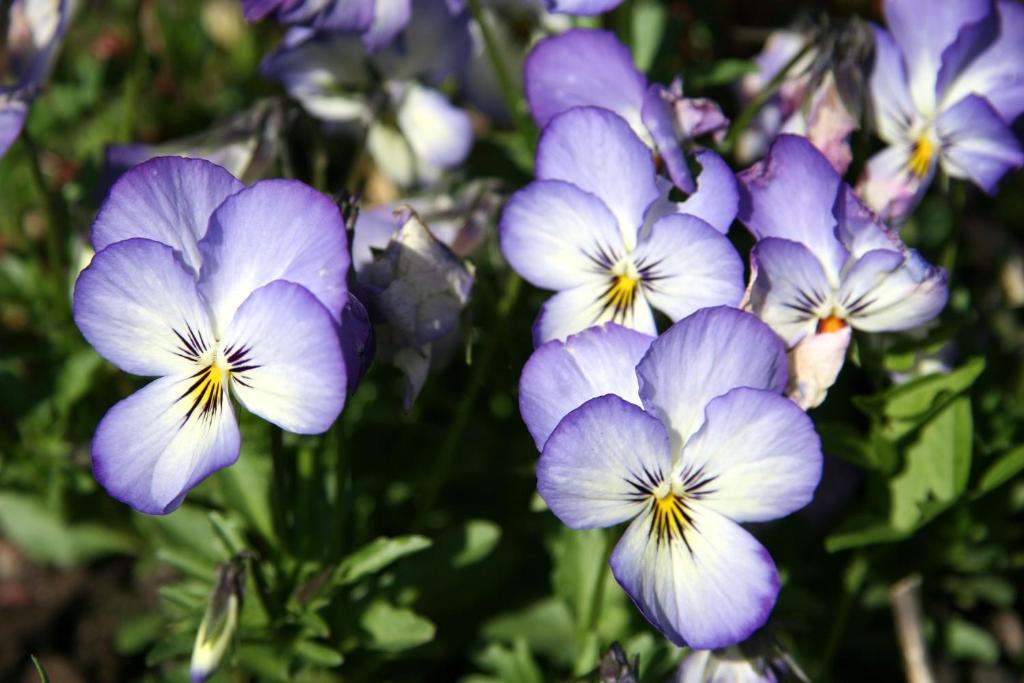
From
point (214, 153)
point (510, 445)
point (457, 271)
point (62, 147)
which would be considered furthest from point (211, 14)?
point (457, 271)

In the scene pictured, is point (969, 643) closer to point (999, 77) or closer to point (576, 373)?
→ point (999, 77)

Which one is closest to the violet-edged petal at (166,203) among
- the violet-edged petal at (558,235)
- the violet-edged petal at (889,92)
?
the violet-edged petal at (558,235)

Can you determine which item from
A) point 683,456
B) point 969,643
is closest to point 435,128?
point 683,456

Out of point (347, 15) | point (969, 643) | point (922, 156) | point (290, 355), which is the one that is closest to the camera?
point (290, 355)

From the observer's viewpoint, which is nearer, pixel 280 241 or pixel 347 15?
pixel 280 241

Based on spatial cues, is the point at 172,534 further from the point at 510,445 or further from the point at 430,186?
the point at 430,186

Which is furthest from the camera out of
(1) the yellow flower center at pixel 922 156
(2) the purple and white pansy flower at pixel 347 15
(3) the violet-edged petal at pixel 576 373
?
(2) the purple and white pansy flower at pixel 347 15

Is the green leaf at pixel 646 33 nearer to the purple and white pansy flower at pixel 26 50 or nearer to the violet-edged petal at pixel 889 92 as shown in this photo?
the violet-edged petal at pixel 889 92
